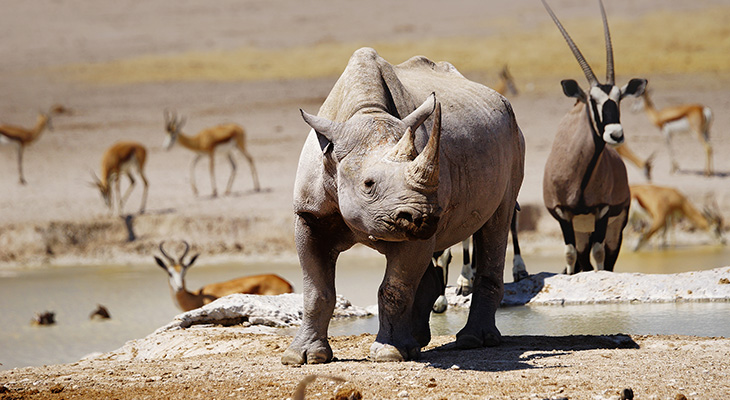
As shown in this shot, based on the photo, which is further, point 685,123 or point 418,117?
point 685,123

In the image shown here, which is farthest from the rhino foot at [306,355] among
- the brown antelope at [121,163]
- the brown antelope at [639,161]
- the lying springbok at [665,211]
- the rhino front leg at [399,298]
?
the brown antelope at [121,163]

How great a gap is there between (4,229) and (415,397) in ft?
53.6

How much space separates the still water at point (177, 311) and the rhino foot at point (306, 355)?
185 centimetres

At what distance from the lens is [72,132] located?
28.6 m

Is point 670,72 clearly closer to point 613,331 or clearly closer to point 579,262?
point 579,262

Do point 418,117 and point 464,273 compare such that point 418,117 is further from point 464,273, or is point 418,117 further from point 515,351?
point 464,273

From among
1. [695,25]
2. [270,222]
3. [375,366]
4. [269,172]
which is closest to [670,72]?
[695,25]

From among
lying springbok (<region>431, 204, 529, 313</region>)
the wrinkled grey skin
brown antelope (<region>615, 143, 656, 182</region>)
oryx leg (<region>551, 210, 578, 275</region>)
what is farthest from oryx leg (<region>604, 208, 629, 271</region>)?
brown antelope (<region>615, 143, 656, 182</region>)

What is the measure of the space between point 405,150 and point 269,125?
2298cm

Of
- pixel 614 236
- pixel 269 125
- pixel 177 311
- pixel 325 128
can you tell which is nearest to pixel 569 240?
pixel 614 236

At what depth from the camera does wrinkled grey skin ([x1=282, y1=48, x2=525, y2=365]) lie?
5332 mm

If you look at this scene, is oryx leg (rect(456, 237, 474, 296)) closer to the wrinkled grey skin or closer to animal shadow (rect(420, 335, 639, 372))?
the wrinkled grey skin

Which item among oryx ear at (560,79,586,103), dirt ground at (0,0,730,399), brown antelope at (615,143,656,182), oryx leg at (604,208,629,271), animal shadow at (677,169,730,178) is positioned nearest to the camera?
dirt ground at (0,0,730,399)

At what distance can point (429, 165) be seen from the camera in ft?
16.9
